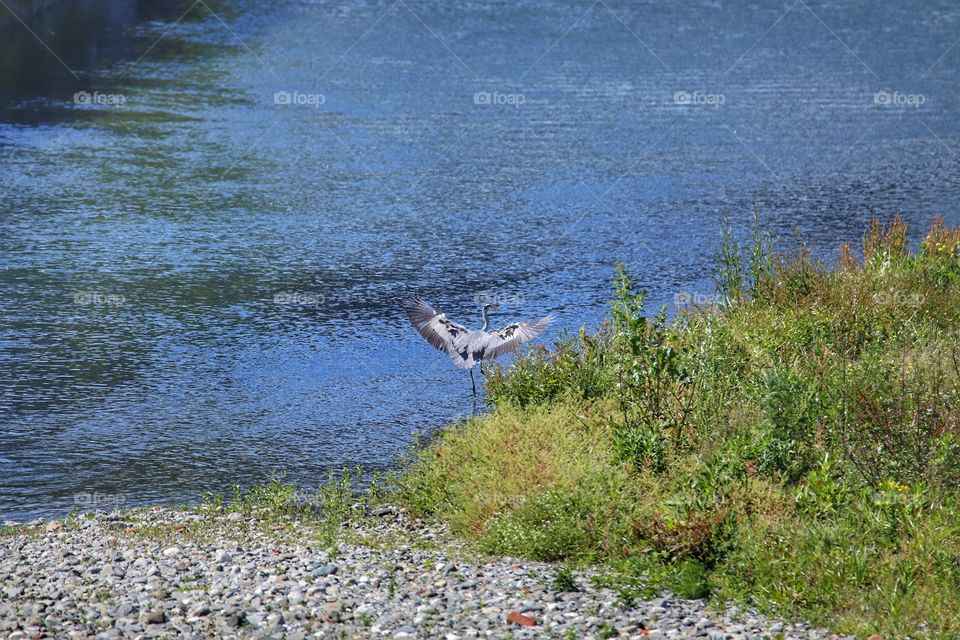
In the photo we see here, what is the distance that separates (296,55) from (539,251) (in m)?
15.5

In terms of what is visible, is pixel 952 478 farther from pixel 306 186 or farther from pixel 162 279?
pixel 306 186

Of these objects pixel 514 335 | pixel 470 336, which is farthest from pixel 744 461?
pixel 470 336

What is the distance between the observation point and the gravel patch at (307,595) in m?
6.74

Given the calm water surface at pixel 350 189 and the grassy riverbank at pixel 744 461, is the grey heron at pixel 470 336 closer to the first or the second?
the grassy riverbank at pixel 744 461

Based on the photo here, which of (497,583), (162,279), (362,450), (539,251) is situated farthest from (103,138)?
(497,583)

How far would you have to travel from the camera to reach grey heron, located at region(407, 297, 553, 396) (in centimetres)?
1130

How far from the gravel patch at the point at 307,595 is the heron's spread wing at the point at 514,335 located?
283cm

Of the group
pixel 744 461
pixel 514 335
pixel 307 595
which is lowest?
Result: pixel 307 595

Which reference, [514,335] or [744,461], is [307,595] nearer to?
[744,461]

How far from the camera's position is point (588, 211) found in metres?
19.2

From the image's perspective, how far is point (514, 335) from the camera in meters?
11.4

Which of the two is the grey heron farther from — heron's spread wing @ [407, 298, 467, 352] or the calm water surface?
the calm water surface

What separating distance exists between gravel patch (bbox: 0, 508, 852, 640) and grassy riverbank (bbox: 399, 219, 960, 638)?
0.32 m

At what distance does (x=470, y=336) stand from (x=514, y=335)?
0.53 m
